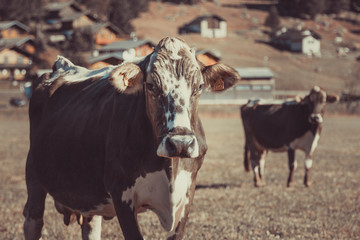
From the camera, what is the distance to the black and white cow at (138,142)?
14.7 feet

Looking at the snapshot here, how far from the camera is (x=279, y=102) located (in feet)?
55.9

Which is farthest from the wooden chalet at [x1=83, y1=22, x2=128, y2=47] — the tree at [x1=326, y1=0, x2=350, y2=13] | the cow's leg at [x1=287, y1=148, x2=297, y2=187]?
the tree at [x1=326, y1=0, x2=350, y2=13]

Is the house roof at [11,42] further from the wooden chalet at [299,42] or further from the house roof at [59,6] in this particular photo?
the wooden chalet at [299,42]

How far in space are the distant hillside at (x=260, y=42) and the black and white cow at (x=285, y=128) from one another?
65.3 m

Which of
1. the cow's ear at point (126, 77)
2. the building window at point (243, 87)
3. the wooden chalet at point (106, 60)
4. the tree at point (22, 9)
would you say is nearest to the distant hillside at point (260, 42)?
the building window at point (243, 87)

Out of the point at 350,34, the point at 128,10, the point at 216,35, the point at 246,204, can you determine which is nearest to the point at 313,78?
the point at 216,35

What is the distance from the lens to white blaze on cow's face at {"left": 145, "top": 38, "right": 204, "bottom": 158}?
13.9 ft

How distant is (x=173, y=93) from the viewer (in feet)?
14.6

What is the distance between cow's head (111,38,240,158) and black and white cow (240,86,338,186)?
9172 millimetres

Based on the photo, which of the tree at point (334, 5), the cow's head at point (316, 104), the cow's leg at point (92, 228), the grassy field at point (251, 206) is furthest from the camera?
the tree at point (334, 5)

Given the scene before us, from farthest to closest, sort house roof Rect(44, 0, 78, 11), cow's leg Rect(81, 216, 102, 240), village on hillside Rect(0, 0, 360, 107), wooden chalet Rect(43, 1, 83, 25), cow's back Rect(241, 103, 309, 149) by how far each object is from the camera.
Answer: house roof Rect(44, 0, 78, 11)
wooden chalet Rect(43, 1, 83, 25)
village on hillside Rect(0, 0, 360, 107)
cow's back Rect(241, 103, 309, 149)
cow's leg Rect(81, 216, 102, 240)

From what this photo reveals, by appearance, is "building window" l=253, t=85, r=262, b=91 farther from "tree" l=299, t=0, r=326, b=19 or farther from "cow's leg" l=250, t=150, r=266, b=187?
"tree" l=299, t=0, r=326, b=19

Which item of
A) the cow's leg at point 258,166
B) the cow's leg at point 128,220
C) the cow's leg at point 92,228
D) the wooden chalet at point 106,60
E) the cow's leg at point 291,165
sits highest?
the cow's leg at point 128,220

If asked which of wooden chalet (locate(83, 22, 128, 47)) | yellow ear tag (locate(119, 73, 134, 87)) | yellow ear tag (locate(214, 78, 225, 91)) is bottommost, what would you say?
wooden chalet (locate(83, 22, 128, 47))
